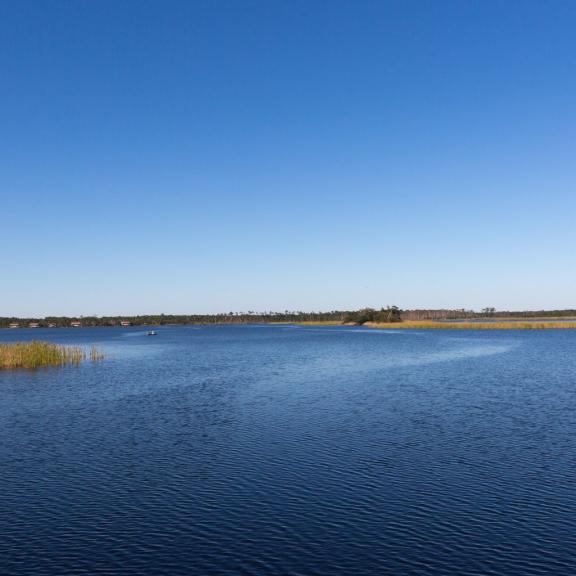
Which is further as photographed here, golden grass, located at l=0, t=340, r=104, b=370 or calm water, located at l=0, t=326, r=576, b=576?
golden grass, located at l=0, t=340, r=104, b=370

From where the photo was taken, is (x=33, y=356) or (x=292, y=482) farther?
(x=33, y=356)

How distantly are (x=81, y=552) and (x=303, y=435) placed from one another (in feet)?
46.3

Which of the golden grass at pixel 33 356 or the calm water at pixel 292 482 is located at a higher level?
the golden grass at pixel 33 356

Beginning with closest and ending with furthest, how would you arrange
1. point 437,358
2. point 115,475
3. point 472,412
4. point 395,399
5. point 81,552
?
point 81,552 → point 115,475 → point 472,412 → point 395,399 → point 437,358

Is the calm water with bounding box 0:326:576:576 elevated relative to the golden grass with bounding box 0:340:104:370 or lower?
lower

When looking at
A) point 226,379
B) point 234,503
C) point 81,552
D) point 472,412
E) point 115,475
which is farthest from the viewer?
point 226,379

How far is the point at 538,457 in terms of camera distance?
876 inches

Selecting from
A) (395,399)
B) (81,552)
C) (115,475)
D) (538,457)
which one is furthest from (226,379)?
(81,552)

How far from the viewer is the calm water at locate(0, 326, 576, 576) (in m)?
14.0

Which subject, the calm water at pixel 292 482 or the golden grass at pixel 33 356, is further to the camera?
the golden grass at pixel 33 356

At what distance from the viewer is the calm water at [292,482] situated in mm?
13977

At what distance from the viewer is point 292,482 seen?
19875mm

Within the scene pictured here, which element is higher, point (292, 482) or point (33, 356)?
point (33, 356)

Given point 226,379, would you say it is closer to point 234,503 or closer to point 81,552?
point 234,503
